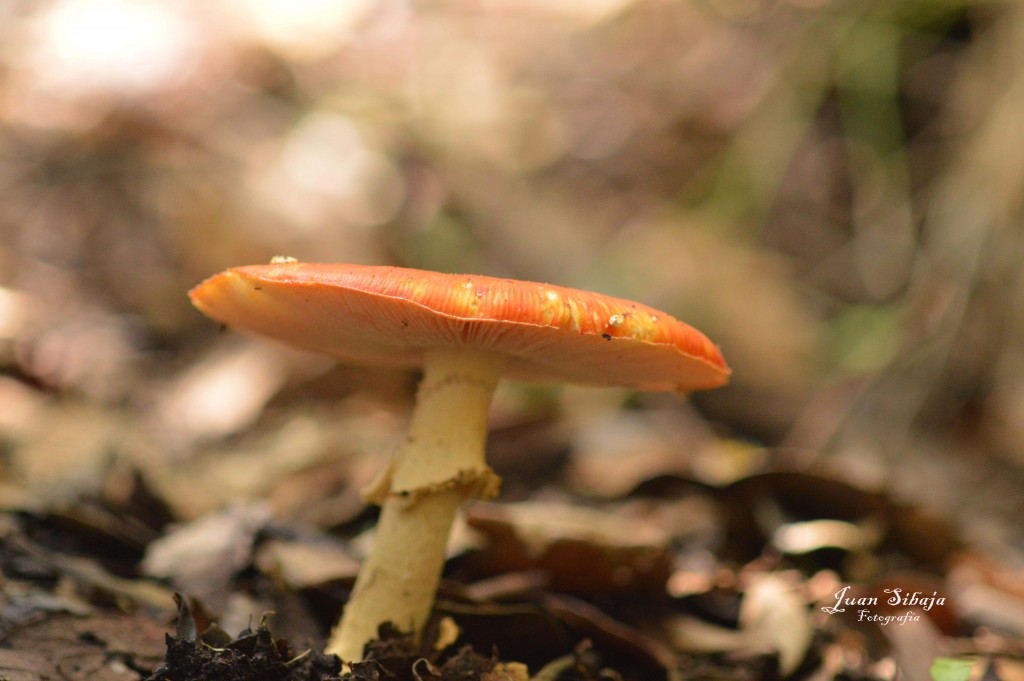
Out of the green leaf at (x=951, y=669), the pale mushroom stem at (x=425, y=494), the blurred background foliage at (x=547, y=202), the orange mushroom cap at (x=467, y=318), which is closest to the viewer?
the orange mushroom cap at (x=467, y=318)

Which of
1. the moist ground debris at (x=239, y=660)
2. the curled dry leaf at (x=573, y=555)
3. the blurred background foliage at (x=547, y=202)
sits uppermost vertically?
Result: the blurred background foliage at (x=547, y=202)

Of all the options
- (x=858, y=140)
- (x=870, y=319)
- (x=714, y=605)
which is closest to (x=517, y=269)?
(x=870, y=319)

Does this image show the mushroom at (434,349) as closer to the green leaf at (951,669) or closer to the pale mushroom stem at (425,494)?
the pale mushroom stem at (425,494)

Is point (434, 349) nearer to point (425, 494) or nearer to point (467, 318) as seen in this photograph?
point (425, 494)

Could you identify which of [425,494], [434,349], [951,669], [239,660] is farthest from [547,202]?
[239,660]

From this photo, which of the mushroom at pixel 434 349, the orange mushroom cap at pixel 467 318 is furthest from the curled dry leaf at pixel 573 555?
the orange mushroom cap at pixel 467 318

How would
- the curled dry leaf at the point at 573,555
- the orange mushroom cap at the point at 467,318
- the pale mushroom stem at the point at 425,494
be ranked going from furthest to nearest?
the curled dry leaf at the point at 573,555
the pale mushroom stem at the point at 425,494
the orange mushroom cap at the point at 467,318
